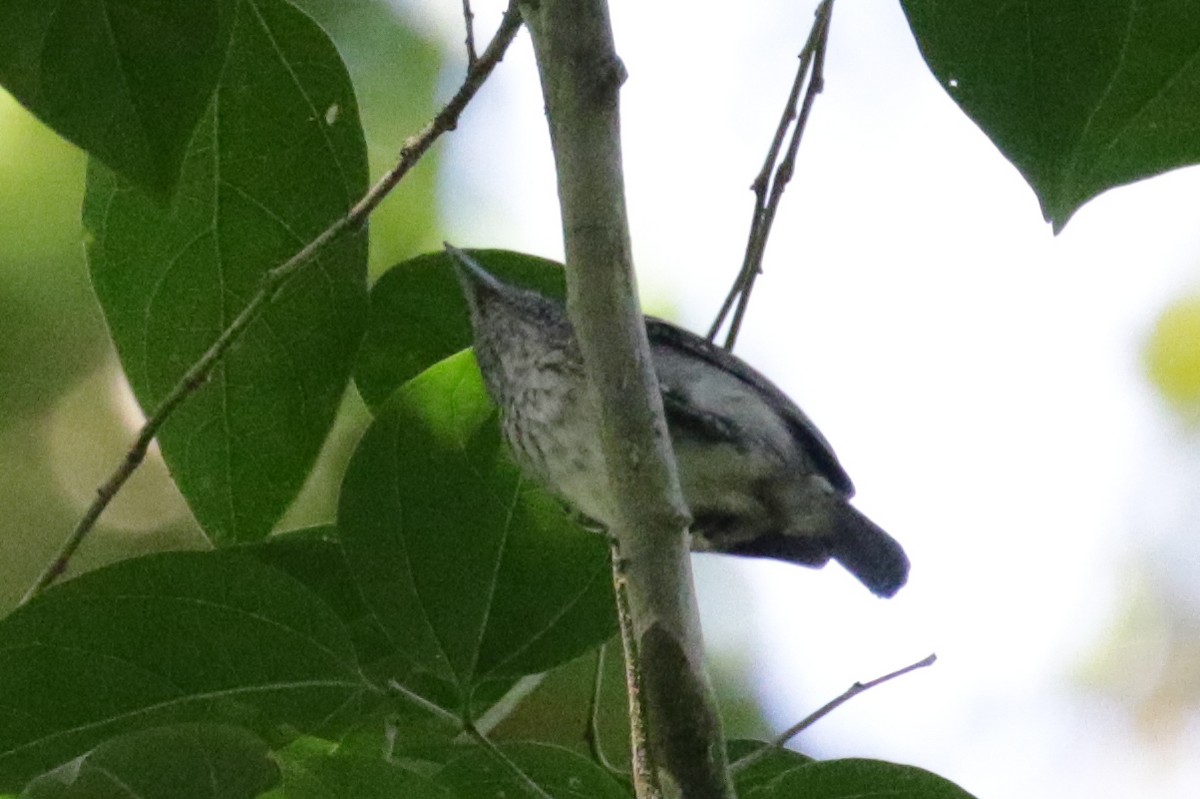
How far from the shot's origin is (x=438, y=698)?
1819 millimetres

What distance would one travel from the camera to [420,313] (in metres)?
2.17

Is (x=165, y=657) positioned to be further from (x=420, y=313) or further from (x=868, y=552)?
(x=868, y=552)

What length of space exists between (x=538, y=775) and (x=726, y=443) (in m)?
0.91

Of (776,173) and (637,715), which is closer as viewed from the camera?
(637,715)

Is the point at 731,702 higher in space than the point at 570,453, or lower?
lower

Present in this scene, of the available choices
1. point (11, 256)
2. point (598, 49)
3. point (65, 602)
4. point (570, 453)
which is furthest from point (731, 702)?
point (598, 49)

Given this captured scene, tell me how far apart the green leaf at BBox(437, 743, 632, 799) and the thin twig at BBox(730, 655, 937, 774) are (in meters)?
0.18

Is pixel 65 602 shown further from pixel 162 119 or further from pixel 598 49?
pixel 598 49

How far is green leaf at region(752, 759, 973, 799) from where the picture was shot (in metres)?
1.59

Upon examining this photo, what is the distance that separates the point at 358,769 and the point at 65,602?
375 mm

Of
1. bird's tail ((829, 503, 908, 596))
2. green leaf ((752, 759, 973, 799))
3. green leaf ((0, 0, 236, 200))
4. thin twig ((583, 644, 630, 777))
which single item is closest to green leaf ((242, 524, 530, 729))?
thin twig ((583, 644, 630, 777))

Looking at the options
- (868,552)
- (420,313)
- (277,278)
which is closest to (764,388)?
(868,552)

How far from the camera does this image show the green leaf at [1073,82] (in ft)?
4.68

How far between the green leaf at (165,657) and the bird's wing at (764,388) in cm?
95
